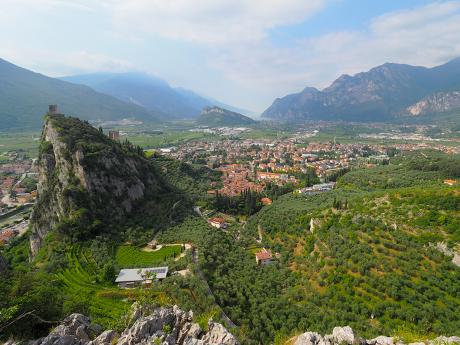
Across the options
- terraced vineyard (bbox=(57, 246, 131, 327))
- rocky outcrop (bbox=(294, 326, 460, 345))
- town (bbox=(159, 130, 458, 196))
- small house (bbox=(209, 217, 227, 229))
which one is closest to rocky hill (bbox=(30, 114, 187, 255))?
small house (bbox=(209, 217, 227, 229))

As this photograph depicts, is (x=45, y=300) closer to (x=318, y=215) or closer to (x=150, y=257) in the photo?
(x=150, y=257)

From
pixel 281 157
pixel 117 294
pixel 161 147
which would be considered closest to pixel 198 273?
pixel 117 294

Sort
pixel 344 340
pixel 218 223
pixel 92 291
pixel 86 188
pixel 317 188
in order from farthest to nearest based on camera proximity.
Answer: pixel 317 188 < pixel 218 223 < pixel 86 188 < pixel 92 291 < pixel 344 340

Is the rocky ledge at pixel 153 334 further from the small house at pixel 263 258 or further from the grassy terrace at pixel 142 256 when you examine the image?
the small house at pixel 263 258

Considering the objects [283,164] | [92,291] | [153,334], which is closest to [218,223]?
[92,291]

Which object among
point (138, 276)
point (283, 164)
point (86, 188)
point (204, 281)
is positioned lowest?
point (138, 276)

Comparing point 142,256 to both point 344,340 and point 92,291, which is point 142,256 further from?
point 344,340

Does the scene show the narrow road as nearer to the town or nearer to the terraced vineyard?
the terraced vineyard

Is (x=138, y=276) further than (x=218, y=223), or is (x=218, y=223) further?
(x=218, y=223)
